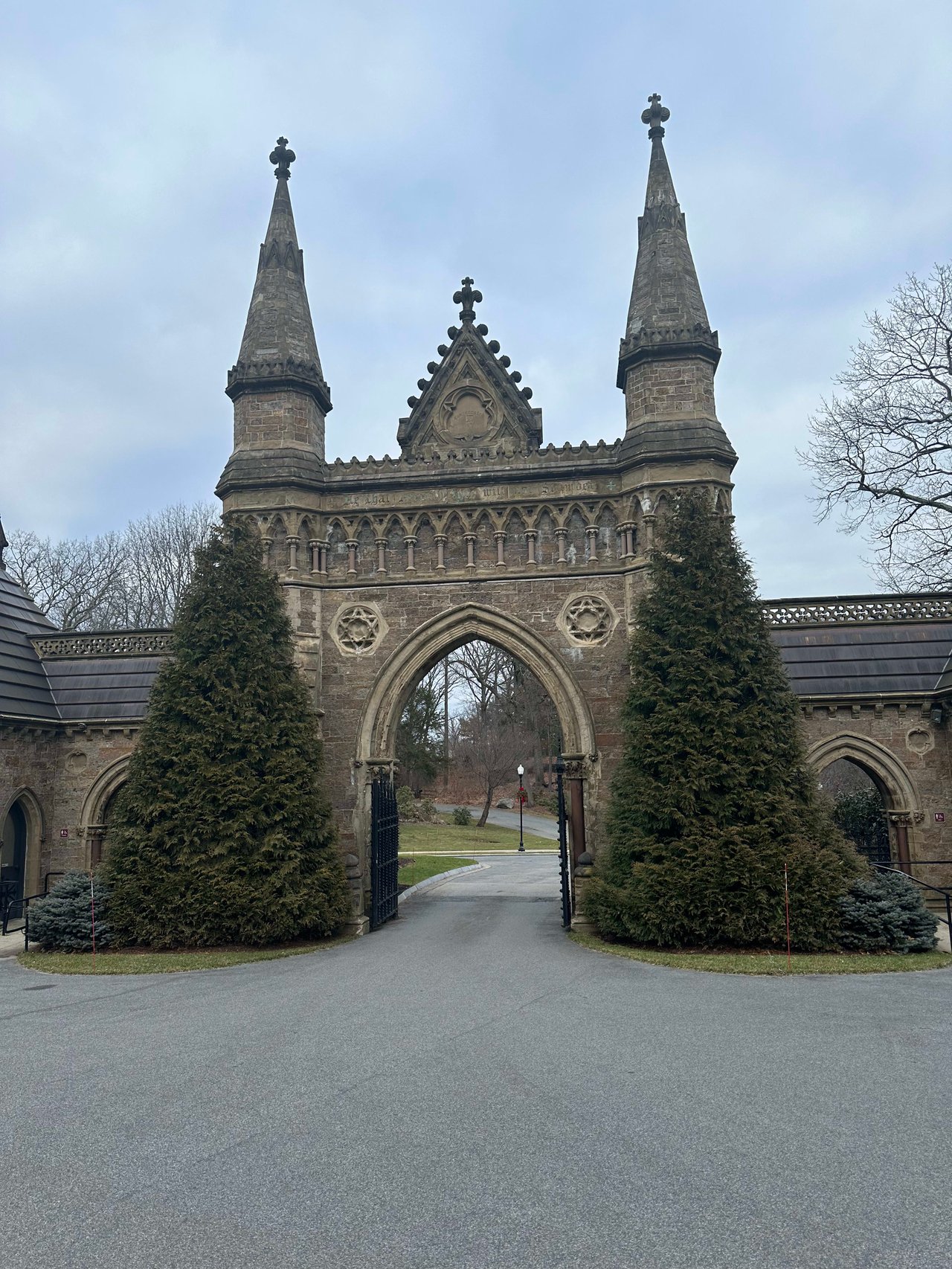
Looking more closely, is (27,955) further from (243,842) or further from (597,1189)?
(597,1189)

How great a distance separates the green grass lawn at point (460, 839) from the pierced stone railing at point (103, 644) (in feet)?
42.5

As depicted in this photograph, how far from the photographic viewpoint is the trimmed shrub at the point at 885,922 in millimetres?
A: 10758

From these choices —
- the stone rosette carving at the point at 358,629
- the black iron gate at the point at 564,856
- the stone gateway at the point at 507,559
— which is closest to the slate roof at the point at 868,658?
the stone gateway at the point at 507,559

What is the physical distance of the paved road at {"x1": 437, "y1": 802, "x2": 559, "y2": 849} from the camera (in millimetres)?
40031

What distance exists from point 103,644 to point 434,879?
9509 millimetres

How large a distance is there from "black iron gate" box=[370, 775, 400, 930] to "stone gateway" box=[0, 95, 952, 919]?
0.28 metres

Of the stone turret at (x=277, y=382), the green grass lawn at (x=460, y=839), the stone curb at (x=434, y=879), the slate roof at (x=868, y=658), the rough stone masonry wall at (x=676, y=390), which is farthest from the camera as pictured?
the green grass lawn at (x=460, y=839)

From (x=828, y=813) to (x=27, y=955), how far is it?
11170mm

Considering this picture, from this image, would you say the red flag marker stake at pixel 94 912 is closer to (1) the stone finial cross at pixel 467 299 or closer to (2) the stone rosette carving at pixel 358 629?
(2) the stone rosette carving at pixel 358 629

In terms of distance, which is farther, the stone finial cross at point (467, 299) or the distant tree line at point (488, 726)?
the distant tree line at point (488, 726)

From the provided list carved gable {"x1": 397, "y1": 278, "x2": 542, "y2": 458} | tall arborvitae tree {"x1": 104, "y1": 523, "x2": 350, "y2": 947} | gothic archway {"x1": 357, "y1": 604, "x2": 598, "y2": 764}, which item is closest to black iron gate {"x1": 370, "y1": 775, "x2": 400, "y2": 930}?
gothic archway {"x1": 357, "y1": 604, "x2": 598, "y2": 764}

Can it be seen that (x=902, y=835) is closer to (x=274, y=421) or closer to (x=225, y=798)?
(x=225, y=798)

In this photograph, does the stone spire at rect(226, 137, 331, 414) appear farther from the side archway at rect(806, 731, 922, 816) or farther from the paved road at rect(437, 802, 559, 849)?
the paved road at rect(437, 802, 559, 849)

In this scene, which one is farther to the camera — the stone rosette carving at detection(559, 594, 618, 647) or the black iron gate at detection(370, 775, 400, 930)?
the stone rosette carving at detection(559, 594, 618, 647)
